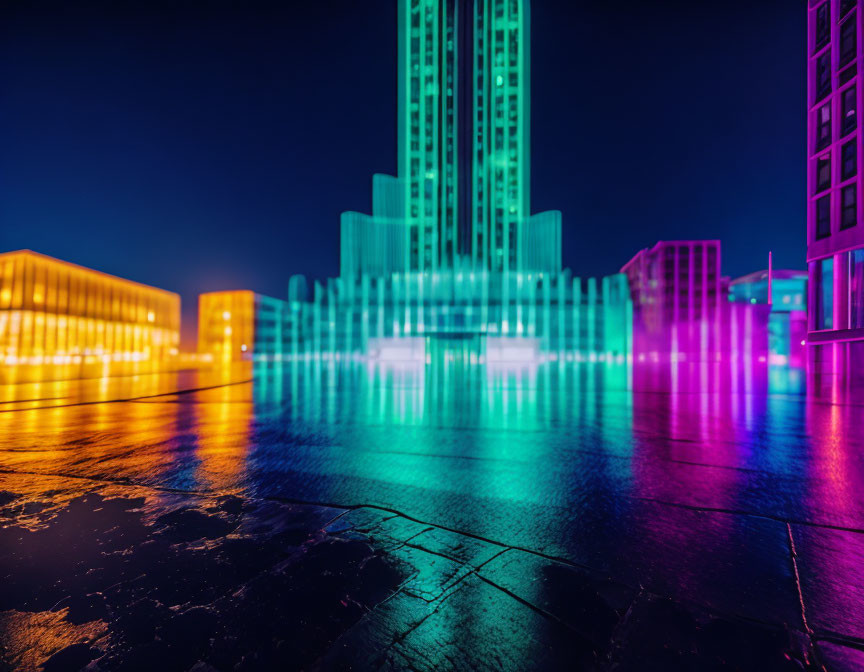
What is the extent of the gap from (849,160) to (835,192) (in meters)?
1.65

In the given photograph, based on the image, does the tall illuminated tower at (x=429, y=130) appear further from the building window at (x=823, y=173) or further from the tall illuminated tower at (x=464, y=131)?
the building window at (x=823, y=173)

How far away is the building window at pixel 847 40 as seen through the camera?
1969cm

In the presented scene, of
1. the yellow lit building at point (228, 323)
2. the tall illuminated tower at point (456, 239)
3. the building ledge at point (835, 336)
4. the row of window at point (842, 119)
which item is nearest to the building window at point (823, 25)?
the row of window at point (842, 119)

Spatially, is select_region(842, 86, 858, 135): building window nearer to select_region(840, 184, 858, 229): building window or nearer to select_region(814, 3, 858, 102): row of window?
select_region(814, 3, 858, 102): row of window

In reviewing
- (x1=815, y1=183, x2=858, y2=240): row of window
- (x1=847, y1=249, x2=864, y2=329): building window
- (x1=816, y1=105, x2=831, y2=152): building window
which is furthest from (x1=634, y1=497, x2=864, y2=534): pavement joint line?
(x1=816, y1=105, x2=831, y2=152): building window

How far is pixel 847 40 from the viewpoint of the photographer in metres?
20.0

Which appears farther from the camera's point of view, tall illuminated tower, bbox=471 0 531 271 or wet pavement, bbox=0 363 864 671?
tall illuminated tower, bbox=471 0 531 271

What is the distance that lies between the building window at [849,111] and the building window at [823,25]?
3.73 m

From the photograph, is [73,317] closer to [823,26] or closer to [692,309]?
[823,26]

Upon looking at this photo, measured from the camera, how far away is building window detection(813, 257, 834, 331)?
66.5 ft

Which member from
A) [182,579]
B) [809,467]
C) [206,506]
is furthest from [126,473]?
[809,467]

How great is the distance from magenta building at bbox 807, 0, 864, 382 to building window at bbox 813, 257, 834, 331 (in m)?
0.04

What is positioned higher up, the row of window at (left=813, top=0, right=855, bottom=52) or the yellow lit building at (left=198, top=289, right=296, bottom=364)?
the row of window at (left=813, top=0, right=855, bottom=52)

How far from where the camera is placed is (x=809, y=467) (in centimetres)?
410
